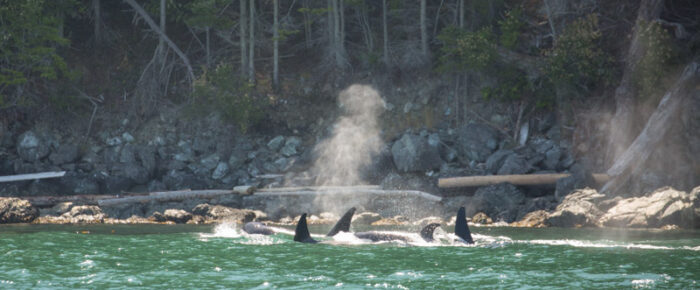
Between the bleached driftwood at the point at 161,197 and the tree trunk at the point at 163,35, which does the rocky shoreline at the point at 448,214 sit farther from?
the tree trunk at the point at 163,35

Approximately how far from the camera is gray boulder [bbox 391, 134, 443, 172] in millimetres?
30078

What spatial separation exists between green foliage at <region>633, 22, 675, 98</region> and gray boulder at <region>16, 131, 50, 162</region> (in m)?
28.3

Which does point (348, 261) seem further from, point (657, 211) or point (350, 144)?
point (350, 144)

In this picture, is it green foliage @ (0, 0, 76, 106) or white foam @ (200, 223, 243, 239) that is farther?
green foliage @ (0, 0, 76, 106)

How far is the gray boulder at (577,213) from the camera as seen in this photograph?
68.6ft

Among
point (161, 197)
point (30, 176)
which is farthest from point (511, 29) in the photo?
point (30, 176)

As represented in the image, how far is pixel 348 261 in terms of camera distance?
43.6ft

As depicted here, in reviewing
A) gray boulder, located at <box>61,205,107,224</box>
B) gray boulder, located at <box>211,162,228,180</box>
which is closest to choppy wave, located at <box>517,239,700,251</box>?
gray boulder, located at <box>61,205,107,224</box>

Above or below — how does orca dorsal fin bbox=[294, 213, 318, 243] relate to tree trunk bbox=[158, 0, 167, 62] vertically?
below

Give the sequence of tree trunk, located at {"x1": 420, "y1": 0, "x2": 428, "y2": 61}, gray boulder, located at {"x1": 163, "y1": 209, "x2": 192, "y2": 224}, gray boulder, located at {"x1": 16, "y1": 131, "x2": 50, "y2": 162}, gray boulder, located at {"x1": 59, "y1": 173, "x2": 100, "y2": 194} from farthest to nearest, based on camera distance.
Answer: tree trunk, located at {"x1": 420, "y1": 0, "x2": 428, "y2": 61}, gray boulder, located at {"x1": 16, "y1": 131, "x2": 50, "y2": 162}, gray boulder, located at {"x1": 59, "y1": 173, "x2": 100, "y2": 194}, gray boulder, located at {"x1": 163, "y1": 209, "x2": 192, "y2": 224}

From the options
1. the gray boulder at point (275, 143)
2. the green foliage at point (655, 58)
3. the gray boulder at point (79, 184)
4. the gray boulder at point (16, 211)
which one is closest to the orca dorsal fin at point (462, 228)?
the green foliage at point (655, 58)

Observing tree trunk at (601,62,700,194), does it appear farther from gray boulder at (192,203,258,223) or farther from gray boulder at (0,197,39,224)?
gray boulder at (0,197,39,224)

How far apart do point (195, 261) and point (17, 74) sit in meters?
25.4

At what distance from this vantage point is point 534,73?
31.7m
